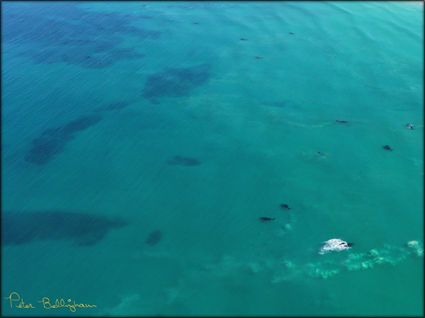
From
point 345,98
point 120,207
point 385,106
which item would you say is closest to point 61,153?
point 120,207

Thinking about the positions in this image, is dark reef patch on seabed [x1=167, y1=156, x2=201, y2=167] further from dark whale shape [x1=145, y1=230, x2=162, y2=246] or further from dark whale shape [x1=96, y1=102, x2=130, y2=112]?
dark whale shape [x1=96, y1=102, x2=130, y2=112]

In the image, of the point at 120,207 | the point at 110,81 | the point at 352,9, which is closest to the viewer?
the point at 120,207

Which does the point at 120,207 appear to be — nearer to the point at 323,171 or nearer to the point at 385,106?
the point at 323,171
